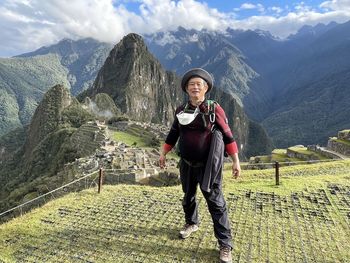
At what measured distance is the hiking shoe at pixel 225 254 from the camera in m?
5.35

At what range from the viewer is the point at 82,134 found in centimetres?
4778

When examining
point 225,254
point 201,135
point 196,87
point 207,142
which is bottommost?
point 225,254

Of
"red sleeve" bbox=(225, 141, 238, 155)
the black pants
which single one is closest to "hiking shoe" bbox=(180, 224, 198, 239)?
the black pants

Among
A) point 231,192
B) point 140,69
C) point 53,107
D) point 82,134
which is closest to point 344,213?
point 231,192

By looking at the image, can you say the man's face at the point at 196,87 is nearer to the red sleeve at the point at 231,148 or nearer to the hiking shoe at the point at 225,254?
the red sleeve at the point at 231,148

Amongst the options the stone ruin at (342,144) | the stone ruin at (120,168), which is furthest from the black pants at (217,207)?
the stone ruin at (342,144)

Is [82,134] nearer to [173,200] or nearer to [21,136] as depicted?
[173,200]

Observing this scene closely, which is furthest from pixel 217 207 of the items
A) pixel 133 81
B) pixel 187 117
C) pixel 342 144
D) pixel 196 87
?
pixel 133 81

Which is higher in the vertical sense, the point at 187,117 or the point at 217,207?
the point at 187,117

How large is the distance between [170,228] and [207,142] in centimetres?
216

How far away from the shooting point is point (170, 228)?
263 inches

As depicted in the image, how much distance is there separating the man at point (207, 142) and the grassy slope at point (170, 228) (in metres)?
0.71

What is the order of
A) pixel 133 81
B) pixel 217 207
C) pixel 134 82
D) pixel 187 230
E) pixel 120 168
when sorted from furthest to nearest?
pixel 134 82
pixel 133 81
pixel 120 168
pixel 187 230
pixel 217 207

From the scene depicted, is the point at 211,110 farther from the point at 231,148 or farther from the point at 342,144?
the point at 342,144
